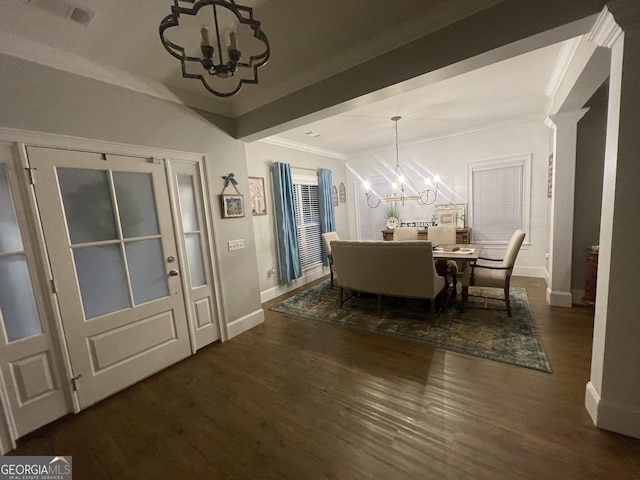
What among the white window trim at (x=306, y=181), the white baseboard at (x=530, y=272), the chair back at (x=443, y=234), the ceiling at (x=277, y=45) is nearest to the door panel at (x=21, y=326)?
the ceiling at (x=277, y=45)

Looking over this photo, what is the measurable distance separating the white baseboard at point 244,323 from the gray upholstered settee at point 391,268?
4.07ft

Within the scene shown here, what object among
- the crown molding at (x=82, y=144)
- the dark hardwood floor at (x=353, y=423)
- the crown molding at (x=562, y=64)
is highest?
the crown molding at (x=562, y=64)

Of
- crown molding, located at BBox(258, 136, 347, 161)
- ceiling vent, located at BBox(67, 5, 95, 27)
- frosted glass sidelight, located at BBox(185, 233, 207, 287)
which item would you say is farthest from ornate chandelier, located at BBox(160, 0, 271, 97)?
crown molding, located at BBox(258, 136, 347, 161)

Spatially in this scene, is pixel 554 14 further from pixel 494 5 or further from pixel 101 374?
pixel 101 374

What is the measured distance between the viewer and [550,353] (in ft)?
7.25

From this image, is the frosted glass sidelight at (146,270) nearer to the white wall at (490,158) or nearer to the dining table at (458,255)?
the dining table at (458,255)

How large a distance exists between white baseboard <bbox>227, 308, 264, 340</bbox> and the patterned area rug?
1.53ft

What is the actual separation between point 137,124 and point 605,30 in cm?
331

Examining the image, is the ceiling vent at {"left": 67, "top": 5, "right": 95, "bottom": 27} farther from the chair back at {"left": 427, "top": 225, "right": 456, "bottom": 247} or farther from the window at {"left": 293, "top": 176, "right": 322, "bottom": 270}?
the chair back at {"left": 427, "top": 225, "right": 456, "bottom": 247}

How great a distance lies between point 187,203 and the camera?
2.64 metres

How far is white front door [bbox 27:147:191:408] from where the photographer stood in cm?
187

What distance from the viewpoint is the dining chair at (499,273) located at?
114 inches

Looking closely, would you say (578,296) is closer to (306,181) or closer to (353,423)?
(353,423)

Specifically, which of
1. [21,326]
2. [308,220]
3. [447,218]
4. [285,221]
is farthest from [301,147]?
[21,326]
